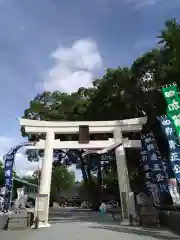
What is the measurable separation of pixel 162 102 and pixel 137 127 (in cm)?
249

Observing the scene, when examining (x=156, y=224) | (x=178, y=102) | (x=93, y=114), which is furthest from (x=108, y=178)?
(x=178, y=102)

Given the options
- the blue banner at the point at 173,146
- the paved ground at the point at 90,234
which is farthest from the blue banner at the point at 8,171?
the blue banner at the point at 173,146

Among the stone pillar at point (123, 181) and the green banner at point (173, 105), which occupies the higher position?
the green banner at point (173, 105)

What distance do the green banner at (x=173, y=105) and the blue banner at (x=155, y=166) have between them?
3.59 metres

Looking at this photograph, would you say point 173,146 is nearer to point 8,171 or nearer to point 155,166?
point 155,166

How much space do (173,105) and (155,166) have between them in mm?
4150

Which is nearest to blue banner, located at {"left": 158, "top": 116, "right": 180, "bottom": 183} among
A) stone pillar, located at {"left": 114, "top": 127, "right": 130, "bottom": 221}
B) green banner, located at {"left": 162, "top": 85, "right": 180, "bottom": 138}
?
green banner, located at {"left": 162, "top": 85, "right": 180, "bottom": 138}

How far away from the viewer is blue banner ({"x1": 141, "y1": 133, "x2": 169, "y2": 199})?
48.1 feet

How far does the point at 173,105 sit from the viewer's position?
1257cm

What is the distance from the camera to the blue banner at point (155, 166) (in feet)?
48.1

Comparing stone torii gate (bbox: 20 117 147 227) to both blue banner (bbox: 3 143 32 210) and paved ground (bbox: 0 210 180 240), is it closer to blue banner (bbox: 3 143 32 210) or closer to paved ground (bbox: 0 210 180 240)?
blue banner (bbox: 3 143 32 210)

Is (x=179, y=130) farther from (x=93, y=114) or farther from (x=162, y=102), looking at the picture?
(x=93, y=114)

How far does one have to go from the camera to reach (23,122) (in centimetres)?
1861

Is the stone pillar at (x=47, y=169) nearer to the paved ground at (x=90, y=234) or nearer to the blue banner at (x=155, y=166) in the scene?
the paved ground at (x=90, y=234)
